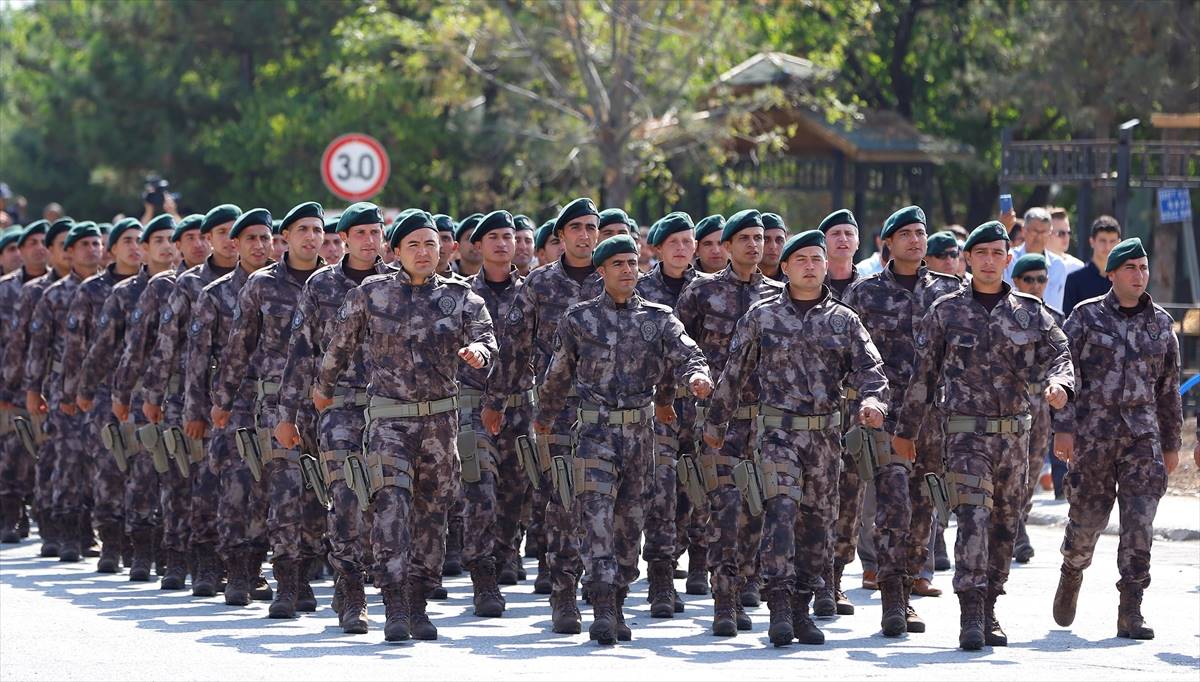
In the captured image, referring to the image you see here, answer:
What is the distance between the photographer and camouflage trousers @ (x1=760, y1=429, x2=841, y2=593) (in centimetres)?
1129

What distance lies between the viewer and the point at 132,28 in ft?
141

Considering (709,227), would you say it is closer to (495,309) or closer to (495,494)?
(495,309)

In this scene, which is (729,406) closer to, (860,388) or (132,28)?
(860,388)

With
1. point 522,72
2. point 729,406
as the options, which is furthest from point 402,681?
point 522,72

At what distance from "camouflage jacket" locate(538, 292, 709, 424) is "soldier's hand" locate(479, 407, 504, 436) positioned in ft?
4.37

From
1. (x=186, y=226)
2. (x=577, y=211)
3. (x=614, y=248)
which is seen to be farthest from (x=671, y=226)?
(x=186, y=226)

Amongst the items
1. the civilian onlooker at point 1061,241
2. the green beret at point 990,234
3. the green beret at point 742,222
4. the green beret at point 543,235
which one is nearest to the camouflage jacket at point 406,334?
the green beret at point 742,222

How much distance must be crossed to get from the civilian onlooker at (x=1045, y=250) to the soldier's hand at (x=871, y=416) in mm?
5285

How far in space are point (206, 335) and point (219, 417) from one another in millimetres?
621

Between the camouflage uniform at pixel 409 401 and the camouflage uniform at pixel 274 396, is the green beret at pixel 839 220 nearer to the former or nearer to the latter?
the camouflage uniform at pixel 409 401

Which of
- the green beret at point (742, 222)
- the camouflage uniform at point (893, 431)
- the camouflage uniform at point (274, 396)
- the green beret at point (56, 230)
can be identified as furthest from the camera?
the green beret at point (56, 230)

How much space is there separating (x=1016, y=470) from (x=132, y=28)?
33798 mm

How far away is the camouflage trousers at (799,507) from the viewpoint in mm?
11289

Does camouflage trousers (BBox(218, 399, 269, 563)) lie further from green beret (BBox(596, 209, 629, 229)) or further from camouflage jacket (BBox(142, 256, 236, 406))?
green beret (BBox(596, 209, 629, 229))
